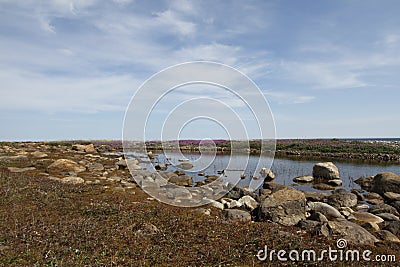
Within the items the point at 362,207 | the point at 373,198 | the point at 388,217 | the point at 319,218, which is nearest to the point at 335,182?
the point at 373,198

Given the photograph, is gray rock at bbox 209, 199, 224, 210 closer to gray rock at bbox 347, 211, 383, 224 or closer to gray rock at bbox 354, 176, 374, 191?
gray rock at bbox 347, 211, 383, 224

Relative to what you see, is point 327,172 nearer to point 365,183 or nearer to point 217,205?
point 365,183

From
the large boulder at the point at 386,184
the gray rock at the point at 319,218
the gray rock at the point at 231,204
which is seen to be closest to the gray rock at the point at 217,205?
the gray rock at the point at 231,204

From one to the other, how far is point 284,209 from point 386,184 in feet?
37.6


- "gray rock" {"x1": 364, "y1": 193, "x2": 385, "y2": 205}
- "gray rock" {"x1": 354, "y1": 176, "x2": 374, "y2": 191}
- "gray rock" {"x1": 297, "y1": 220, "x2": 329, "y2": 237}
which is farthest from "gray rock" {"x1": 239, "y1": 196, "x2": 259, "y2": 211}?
"gray rock" {"x1": 354, "y1": 176, "x2": 374, "y2": 191}

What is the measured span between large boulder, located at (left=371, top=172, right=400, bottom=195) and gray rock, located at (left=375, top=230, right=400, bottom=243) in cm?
968

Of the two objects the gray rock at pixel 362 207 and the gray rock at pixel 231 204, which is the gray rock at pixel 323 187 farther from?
the gray rock at pixel 231 204

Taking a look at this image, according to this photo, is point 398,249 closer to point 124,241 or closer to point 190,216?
point 190,216

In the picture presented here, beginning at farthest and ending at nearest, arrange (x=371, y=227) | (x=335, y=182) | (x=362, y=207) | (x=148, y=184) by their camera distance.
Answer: (x=335, y=182) < (x=148, y=184) < (x=362, y=207) < (x=371, y=227)

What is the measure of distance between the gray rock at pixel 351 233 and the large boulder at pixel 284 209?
6.81 ft

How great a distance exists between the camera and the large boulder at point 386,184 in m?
18.8

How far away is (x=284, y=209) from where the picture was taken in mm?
11945

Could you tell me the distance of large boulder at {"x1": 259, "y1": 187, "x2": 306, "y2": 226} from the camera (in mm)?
11711

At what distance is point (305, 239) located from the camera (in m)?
8.86
